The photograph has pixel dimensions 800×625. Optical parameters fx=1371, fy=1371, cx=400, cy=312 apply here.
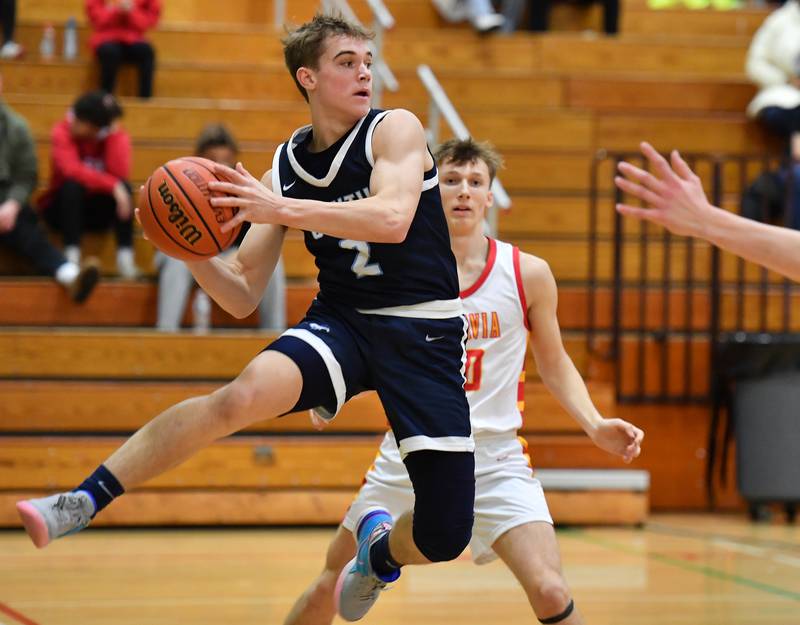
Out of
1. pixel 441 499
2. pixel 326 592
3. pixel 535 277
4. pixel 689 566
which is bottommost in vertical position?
pixel 689 566

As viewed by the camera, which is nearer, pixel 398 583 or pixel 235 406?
pixel 235 406

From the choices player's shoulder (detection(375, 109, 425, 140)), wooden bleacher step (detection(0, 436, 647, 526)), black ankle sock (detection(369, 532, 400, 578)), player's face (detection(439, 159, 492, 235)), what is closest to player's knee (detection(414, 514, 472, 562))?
black ankle sock (detection(369, 532, 400, 578))

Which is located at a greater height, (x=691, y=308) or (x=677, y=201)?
(x=677, y=201)

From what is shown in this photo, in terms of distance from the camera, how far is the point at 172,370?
24.6ft

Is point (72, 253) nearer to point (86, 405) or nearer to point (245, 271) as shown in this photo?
point (86, 405)

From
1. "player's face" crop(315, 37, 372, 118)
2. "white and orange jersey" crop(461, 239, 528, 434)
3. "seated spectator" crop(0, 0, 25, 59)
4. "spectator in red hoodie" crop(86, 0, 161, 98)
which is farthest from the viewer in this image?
"seated spectator" crop(0, 0, 25, 59)

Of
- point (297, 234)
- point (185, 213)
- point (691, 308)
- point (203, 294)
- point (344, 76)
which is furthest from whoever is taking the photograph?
point (297, 234)

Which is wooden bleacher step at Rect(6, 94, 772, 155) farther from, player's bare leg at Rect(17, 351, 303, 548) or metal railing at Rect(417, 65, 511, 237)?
player's bare leg at Rect(17, 351, 303, 548)

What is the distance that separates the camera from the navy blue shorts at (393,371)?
137 inches

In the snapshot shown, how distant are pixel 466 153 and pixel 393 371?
3.56 feet

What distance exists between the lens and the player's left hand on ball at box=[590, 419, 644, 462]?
12.7 feet

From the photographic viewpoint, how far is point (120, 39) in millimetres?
9570

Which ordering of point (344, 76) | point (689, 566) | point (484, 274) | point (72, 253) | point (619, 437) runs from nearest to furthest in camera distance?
1. point (344, 76)
2. point (619, 437)
3. point (484, 274)
4. point (689, 566)
5. point (72, 253)

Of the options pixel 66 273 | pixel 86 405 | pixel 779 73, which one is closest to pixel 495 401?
pixel 86 405
